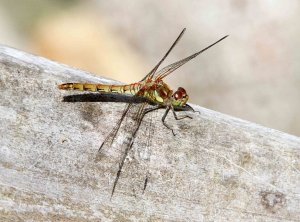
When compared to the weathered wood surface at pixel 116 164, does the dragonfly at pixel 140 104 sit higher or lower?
higher

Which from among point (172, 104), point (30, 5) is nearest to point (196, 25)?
point (30, 5)

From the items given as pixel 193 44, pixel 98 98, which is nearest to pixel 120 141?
pixel 98 98

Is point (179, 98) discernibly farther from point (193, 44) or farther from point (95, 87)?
point (193, 44)

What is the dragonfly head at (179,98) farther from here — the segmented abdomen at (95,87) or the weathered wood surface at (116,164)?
the weathered wood surface at (116,164)

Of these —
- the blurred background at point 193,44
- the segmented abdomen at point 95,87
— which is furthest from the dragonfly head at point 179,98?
the blurred background at point 193,44

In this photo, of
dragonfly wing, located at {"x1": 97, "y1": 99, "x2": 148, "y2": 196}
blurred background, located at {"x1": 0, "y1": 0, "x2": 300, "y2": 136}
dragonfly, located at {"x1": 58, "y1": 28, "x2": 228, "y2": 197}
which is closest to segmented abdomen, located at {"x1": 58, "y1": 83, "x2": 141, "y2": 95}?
dragonfly, located at {"x1": 58, "y1": 28, "x2": 228, "y2": 197}

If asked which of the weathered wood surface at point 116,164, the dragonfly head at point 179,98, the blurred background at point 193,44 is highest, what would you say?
the blurred background at point 193,44
